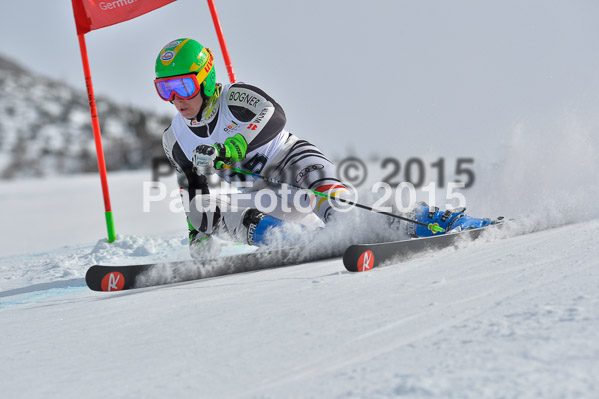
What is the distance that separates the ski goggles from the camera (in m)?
3.69

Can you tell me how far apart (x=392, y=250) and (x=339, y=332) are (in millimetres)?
1196

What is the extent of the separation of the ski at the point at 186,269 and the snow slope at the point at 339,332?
0.22 feet

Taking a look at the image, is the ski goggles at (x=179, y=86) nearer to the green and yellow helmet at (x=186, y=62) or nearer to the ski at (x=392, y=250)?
the green and yellow helmet at (x=186, y=62)

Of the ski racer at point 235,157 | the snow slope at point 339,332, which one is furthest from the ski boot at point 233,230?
the snow slope at point 339,332

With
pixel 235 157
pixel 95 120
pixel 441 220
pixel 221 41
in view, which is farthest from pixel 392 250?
pixel 221 41

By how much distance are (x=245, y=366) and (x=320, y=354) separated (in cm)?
21

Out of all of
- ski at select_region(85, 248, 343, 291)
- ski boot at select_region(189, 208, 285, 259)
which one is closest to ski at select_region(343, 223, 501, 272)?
ski at select_region(85, 248, 343, 291)

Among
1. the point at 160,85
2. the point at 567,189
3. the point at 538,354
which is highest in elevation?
the point at 160,85

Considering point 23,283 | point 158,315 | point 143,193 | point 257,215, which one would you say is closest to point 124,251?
point 23,283

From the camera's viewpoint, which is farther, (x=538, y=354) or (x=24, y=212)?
(x=24, y=212)

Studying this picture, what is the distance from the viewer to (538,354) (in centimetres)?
131

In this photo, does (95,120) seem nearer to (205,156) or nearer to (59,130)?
(205,156)

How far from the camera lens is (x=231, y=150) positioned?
143 inches

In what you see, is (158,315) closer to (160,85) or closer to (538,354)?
Answer: (538,354)
